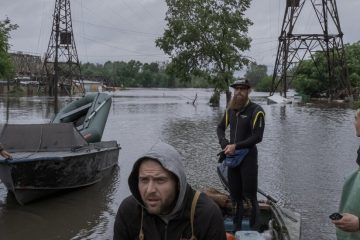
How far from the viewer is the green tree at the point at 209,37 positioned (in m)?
44.6

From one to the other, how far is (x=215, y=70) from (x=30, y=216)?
38.0 meters

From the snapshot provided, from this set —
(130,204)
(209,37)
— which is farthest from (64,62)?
(130,204)

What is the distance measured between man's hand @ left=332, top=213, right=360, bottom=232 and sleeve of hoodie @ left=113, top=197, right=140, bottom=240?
1205 mm

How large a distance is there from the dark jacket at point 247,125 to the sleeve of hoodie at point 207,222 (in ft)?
11.9

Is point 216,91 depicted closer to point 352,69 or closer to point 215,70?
point 215,70

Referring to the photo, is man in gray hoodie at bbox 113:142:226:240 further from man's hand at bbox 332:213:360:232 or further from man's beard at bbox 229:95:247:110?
man's beard at bbox 229:95:247:110

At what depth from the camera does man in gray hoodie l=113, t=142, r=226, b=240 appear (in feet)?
9.29

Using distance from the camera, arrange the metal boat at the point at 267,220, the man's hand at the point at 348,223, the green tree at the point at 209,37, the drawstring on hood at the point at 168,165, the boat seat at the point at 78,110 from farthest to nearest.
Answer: the green tree at the point at 209,37
the boat seat at the point at 78,110
the metal boat at the point at 267,220
the man's hand at the point at 348,223
the drawstring on hood at the point at 168,165

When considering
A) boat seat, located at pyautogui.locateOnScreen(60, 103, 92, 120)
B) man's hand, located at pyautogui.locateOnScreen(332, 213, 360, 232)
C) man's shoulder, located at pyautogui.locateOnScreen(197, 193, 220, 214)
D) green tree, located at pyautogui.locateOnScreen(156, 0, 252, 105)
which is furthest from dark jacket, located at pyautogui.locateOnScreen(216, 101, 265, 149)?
green tree, located at pyautogui.locateOnScreen(156, 0, 252, 105)

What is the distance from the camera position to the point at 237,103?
21.8ft

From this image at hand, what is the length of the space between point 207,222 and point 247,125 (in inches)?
153

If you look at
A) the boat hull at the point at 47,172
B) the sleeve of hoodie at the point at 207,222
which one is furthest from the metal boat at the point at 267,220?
the boat hull at the point at 47,172

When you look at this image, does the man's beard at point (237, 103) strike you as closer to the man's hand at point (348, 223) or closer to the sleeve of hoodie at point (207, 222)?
the man's hand at point (348, 223)

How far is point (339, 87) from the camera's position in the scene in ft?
172
